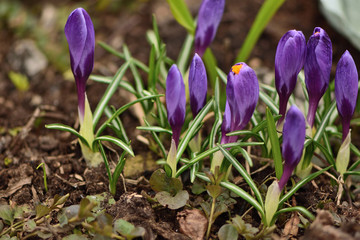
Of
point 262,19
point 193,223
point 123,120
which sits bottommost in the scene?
point 193,223

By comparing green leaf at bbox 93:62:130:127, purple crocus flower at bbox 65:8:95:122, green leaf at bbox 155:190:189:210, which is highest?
purple crocus flower at bbox 65:8:95:122

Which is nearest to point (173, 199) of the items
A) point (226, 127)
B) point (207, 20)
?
point (226, 127)

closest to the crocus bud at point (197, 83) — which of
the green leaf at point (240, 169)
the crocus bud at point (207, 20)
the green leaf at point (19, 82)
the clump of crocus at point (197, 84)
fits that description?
the clump of crocus at point (197, 84)

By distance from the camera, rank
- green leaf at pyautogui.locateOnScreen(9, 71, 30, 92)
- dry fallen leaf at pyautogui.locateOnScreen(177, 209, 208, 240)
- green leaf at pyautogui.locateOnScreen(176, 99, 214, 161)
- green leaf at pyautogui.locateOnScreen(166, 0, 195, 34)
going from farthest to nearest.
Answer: green leaf at pyautogui.locateOnScreen(9, 71, 30, 92), green leaf at pyautogui.locateOnScreen(166, 0, 195, 34), green leaf at pyautogui.locateOnScreen(176, 99, 214, 161), dry fallen leaf at pyautogui.locateOnScreen(177, 209, 208, 240)

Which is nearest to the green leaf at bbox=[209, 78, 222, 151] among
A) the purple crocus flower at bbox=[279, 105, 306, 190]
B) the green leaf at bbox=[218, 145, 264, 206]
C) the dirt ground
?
the green leaf at bbox=[218, 145, 264, 206]

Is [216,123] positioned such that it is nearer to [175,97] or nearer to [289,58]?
[175,97]

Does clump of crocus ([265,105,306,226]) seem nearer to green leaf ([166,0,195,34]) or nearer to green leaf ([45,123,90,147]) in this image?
green leaf ([45,123,90,147])

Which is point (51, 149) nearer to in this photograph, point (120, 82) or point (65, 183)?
point (65, 183)
